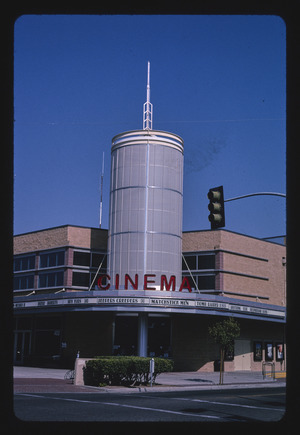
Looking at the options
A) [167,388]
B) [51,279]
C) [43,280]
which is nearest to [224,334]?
[167,388]

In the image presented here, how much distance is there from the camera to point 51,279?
46.9 meters

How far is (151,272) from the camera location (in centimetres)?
4266

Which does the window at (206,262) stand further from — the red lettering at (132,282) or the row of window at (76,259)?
the row of window at (76,259)

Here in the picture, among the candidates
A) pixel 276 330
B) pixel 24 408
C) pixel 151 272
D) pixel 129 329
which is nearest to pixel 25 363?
pixel 129 329

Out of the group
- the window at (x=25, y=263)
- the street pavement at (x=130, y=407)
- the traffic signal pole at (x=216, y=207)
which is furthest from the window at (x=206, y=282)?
the traffic signal pole at (x=216, y=207)

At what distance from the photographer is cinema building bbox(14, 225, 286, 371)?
40.4 metres

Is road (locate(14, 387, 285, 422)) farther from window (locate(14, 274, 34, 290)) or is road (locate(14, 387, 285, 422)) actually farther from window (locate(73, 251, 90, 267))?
window (locate(14, 274, 34, 290))

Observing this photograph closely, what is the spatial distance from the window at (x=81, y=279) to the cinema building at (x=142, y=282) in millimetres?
81

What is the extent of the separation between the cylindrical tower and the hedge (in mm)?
15125

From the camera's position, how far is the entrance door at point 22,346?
46781 mm

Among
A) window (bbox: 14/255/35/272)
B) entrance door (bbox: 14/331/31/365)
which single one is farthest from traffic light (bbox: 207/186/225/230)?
window (bbox: 14/255/35/272)

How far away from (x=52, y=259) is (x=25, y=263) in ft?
13.0
